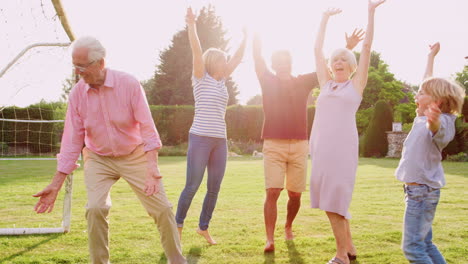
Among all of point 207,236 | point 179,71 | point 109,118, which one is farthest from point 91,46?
point 179,71

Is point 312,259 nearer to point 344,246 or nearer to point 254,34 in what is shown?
point 344,246

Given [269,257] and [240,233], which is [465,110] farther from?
[269,257]

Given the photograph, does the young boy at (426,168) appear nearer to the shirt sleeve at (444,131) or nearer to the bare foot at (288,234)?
the shirt sleeve at (444,131)

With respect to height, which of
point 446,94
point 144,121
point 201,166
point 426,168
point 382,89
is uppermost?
point 382,89

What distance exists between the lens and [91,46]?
2969 mm

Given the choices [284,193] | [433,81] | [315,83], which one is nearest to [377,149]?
[284,193]

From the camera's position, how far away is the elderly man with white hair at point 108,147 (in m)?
3.10

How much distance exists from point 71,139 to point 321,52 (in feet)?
6.84

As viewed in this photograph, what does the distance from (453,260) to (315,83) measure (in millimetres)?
1968

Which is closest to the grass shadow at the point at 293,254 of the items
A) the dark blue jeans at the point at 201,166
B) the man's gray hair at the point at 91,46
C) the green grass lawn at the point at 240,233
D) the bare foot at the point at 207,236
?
the green grass lawn at the point at 240,233

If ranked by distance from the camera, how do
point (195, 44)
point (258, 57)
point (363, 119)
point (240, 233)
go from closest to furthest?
1. point (195, 44)
2. point (258, 57)
3. point (240, 233)
4. point (363, 119)

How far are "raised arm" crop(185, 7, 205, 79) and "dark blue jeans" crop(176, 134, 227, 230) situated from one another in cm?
62

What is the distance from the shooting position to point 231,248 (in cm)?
432

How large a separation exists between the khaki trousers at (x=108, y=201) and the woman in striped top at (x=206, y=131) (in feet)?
3.46
